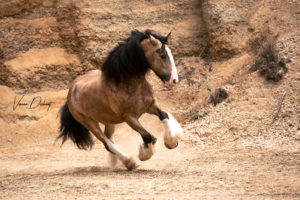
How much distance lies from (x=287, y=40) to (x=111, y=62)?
5972 mm

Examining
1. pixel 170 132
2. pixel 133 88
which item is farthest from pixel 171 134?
pixel 133 88

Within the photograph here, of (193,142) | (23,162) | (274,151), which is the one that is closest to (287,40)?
(193,142)

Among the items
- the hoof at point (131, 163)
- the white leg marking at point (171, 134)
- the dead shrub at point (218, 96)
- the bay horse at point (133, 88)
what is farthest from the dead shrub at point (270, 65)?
the hoof at point (131, 163)

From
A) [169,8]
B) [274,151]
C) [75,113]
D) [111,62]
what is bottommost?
[169,8]

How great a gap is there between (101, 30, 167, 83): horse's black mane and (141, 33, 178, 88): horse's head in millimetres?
65

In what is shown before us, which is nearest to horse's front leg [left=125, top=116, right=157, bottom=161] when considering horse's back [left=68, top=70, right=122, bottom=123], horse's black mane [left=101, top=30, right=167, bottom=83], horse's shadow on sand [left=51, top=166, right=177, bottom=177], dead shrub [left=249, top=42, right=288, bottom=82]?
horse's shadow on sand [left=51, top=166, right=177, bottom=177]

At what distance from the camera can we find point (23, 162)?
9461 mm

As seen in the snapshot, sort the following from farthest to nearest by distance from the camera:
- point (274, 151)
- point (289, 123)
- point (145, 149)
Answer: point (289, 123), point (274, 151), point (145, 149)

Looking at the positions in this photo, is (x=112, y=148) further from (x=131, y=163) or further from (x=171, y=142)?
(x=171, y=142)

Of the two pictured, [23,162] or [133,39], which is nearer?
[133,39]

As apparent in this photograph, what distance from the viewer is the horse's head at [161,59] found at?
6.00m

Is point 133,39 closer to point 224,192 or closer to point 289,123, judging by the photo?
point 224,192

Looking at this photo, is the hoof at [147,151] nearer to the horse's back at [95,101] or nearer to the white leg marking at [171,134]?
the white leg marking at [171,134]

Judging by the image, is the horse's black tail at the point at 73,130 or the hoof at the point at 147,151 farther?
the horse's black tail at the point at 73,130
